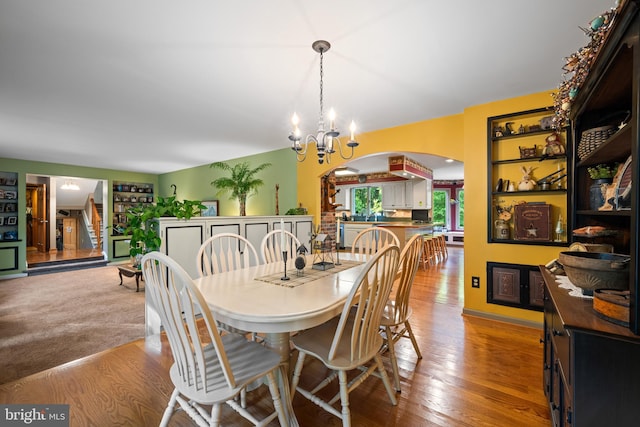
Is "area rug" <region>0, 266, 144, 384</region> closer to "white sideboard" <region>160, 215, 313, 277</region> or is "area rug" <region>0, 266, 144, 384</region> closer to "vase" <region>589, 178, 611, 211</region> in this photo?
"white sideboard" <region>160, 215, 313, 277</region>

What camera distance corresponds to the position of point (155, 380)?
6.44 feet

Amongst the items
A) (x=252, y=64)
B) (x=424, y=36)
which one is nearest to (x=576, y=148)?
(x=424, y=36)

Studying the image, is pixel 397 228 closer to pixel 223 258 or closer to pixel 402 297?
pixel 402 297

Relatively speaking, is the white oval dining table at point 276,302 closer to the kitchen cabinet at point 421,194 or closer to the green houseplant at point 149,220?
the green houseplant at point 149,220

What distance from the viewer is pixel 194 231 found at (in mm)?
3203

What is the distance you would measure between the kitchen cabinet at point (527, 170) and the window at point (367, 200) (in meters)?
6.10

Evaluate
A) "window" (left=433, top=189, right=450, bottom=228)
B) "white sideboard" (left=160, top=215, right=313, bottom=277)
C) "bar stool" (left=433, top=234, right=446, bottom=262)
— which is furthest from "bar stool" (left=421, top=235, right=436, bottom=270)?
"window" (left=433, top=189, right=450, bottom=228)

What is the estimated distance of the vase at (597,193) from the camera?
5.32 feet

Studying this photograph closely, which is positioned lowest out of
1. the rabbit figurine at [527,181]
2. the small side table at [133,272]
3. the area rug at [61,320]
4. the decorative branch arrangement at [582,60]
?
the area rug at [61,320]

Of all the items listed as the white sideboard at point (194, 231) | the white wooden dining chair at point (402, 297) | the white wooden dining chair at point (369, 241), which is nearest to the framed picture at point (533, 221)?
the white wooden dining chair at point (369, 241)

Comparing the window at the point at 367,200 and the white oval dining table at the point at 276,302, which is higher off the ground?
the window at the point at 367,200

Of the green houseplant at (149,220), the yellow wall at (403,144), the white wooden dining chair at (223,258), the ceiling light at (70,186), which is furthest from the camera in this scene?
the ceiling light at (70,186)

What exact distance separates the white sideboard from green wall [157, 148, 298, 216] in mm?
1117

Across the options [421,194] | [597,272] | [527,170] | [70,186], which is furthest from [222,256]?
[70,186]
